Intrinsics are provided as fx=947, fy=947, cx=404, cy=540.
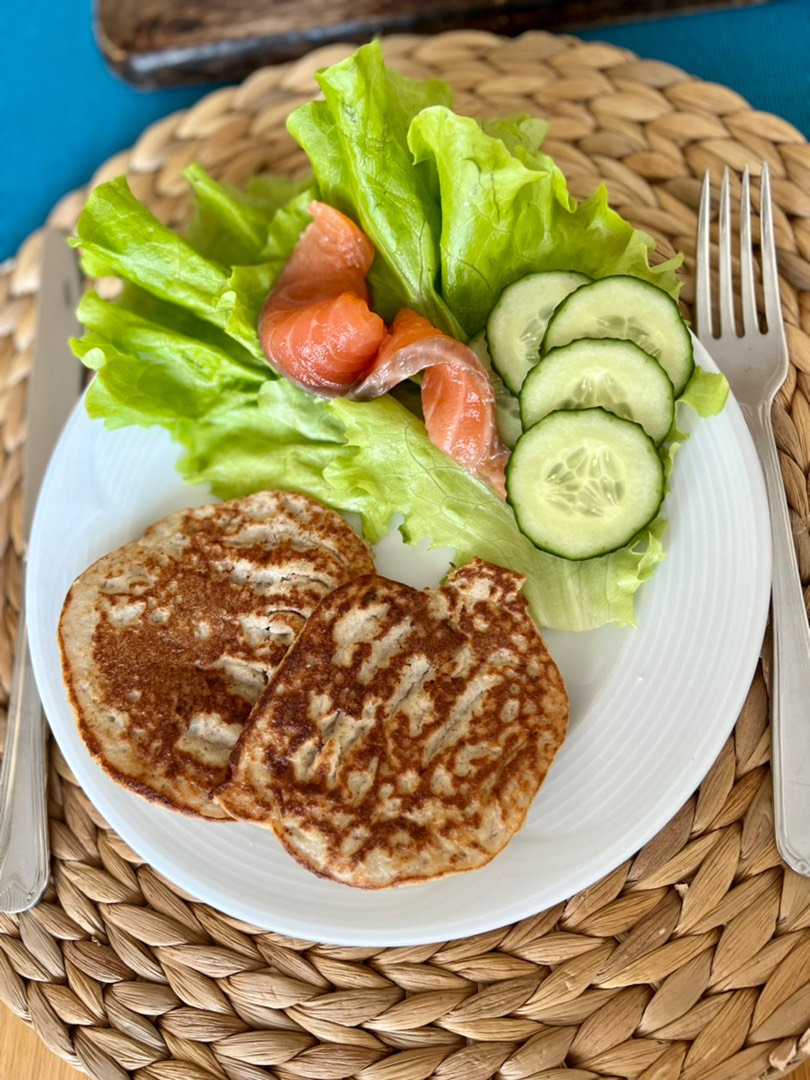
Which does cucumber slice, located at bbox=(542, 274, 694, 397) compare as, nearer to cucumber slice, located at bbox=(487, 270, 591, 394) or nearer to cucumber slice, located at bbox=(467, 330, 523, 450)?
cucumber slice, located at bbox=(487, 270, 591, 394)

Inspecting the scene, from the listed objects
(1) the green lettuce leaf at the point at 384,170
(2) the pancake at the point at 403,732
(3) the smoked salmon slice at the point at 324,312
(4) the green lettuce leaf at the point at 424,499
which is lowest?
(2) the pancake at the point at 403,732

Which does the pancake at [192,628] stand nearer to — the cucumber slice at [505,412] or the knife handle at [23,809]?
the knife handle at [23,809]

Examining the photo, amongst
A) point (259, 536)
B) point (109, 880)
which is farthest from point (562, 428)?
point (109, 880)

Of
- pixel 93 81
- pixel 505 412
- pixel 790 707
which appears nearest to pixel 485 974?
pixel 790 707

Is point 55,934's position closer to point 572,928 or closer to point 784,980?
point 572,928

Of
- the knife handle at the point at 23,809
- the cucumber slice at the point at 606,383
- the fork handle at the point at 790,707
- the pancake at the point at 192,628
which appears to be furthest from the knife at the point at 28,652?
the fork handle at the point at 790,707

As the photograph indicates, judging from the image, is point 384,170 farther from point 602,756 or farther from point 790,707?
point 790,707
